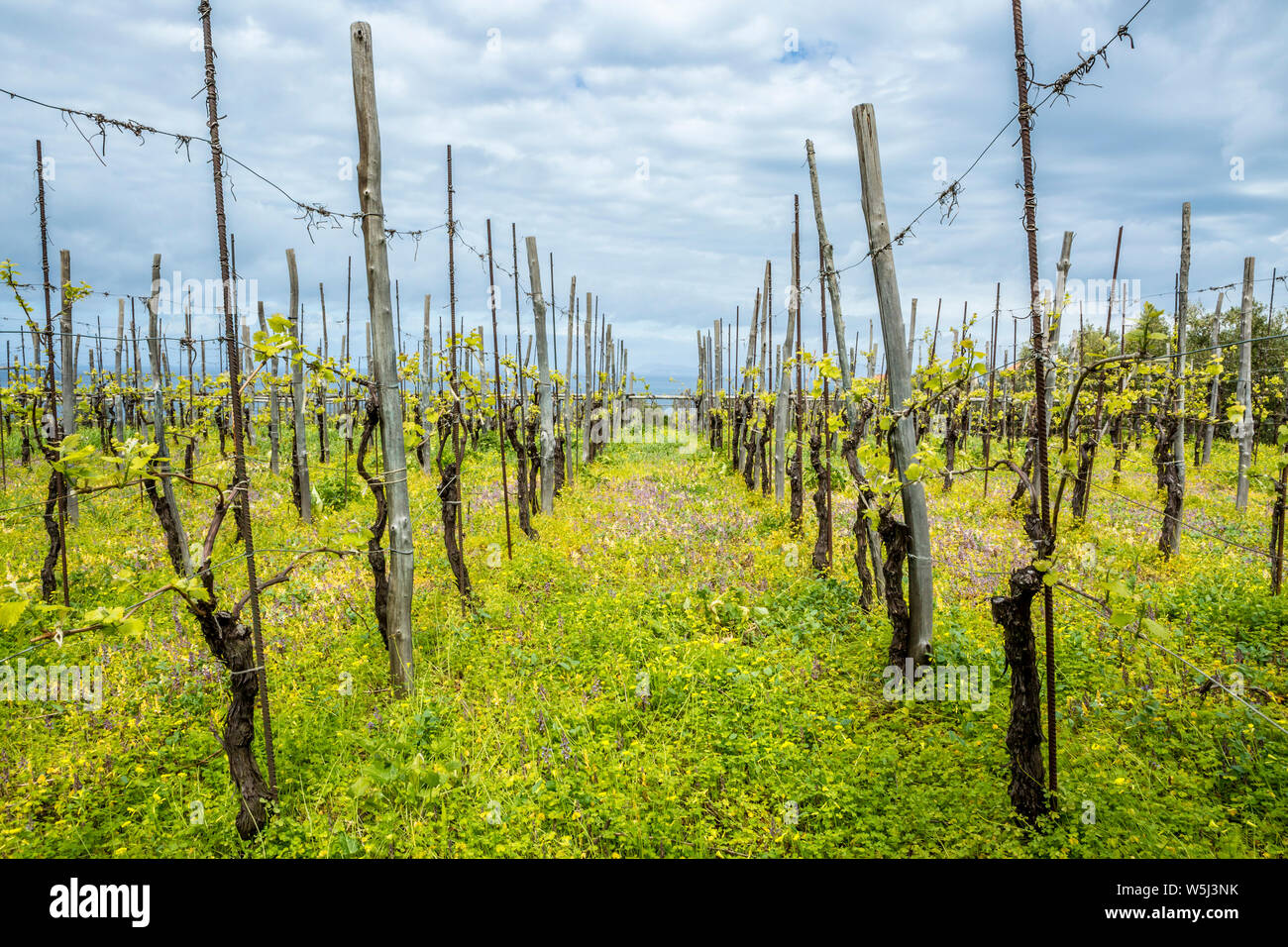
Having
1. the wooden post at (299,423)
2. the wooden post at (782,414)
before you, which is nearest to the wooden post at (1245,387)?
the wooden post at (782,414)

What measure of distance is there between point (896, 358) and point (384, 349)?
4.59 metres

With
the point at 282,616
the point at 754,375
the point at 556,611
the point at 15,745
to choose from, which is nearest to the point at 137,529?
the point at 282,616

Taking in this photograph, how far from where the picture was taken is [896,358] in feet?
18.8

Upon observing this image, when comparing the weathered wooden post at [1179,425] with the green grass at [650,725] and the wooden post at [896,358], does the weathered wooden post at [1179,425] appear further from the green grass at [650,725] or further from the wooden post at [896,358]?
the wooden post at [896,358]

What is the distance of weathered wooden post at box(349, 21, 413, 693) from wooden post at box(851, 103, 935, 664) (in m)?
4.35

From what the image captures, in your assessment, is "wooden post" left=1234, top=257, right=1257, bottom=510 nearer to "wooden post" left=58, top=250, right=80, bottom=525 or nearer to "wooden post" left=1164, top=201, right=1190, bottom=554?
"wooden post" left=1164, top=201, right=1190, bottom=554

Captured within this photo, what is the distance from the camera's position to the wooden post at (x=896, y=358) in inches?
225

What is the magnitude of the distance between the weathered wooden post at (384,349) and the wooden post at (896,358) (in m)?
4.35

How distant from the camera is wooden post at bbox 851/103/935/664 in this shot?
5715mm

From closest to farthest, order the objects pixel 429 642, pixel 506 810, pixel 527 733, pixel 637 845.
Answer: pixel 637 845, pixel 506 810, pixel 527 733, pixel 429 642

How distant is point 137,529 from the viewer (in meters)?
11.6

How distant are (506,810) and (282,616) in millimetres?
5044

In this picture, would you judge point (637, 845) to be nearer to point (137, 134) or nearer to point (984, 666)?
point (984, 666)

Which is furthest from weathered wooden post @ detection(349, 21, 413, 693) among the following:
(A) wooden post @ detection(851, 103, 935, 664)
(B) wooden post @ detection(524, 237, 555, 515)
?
(B) wooden post @ detection(524, 237, 555, 515)
